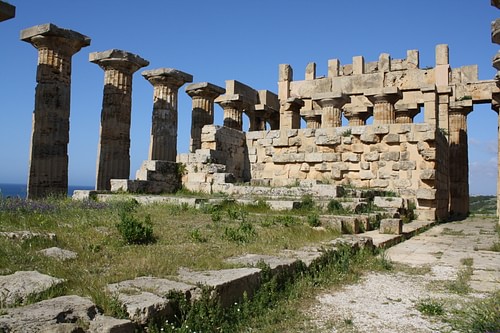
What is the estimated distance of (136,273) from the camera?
3.88 m

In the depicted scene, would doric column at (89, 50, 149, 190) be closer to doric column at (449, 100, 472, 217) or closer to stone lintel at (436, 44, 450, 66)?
stone lintel at (436, 44, 450, 66)

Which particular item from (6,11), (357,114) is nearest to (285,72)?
(357,114)

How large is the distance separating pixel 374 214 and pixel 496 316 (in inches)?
260

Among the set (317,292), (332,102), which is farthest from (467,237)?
(332,102)

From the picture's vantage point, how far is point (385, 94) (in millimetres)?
18469

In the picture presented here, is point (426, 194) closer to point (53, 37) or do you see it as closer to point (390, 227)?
point (390, 227)

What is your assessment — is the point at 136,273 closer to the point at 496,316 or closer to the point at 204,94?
the point at 496,316

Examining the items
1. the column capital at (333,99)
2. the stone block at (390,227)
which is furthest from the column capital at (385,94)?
the stone block at (390,227)

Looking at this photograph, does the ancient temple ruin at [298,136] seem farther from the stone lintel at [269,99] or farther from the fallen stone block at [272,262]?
the fallen stone block at [272,262]

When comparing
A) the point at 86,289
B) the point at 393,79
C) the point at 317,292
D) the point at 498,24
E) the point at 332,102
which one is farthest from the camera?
the point at 393,79

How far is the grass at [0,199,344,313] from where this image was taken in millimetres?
3945

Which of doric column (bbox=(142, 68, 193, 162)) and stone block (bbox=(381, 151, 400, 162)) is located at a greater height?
doric column (bbox=(142, 68, 193, 162))

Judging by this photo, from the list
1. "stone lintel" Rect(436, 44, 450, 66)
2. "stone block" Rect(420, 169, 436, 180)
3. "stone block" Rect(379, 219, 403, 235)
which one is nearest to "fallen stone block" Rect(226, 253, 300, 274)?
"stone block" Rect(379, 219, 403, 235)

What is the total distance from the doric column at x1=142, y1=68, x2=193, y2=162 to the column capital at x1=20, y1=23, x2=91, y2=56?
373cm
